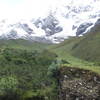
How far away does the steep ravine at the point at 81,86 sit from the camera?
2178 cm

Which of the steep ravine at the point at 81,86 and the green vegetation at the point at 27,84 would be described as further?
the green vegetation at the point at 27,84

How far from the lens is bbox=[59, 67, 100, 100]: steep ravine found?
21781 mm

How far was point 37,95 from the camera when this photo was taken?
30656 mm

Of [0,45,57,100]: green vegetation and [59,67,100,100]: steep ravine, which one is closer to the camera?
[59,67,100,100]: steep ravine

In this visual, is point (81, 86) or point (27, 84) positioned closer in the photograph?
point (81, 86)

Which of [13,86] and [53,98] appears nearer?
[53,98]

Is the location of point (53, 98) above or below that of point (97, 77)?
below

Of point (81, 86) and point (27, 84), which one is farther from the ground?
point (81, 86)

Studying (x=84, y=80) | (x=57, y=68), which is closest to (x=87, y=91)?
(x=84, y=80)

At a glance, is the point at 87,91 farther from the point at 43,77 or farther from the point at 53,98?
the point at 43,77

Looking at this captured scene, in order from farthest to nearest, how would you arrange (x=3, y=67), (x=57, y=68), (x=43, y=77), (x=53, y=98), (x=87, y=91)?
(x=3, y=67) < (x=43, y=77) < (x=53, y=98) < (x=57, y=68) < (x=87, y=91)

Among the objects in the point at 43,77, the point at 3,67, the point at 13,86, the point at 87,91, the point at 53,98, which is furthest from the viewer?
the point at 3,67

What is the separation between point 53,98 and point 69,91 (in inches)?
274

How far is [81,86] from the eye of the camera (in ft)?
72.5
